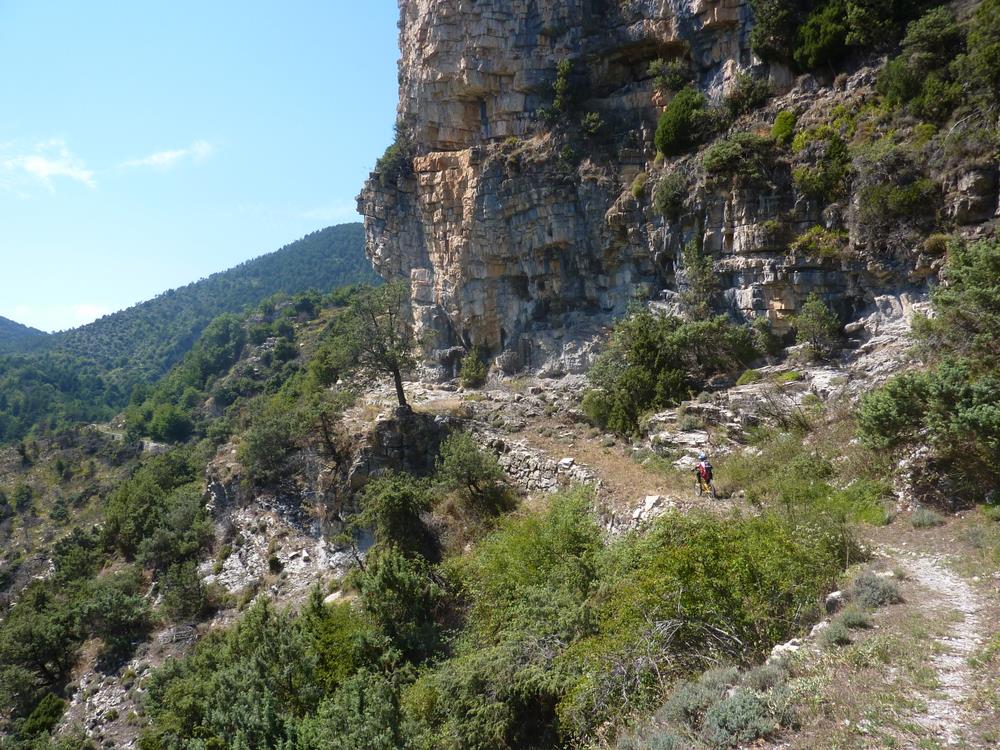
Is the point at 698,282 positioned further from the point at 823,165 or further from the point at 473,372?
the point at 473,372

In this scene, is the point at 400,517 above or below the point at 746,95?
below

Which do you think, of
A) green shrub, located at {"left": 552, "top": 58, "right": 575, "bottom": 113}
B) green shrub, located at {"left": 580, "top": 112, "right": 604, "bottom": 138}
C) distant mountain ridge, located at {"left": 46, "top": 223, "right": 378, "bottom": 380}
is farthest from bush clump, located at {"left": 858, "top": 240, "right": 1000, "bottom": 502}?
distant mountain ridge, located at {"left": 46, "top": 223, "right": 378, "bottom": 380}

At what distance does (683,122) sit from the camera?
82.7ft

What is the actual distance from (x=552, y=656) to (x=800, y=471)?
7536mm

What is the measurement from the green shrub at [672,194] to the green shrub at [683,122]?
6.96 feet

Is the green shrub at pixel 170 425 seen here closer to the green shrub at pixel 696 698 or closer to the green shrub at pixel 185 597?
the green shrub at pixel 185 597

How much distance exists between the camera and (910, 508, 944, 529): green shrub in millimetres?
9844

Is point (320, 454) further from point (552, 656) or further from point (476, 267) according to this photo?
point (552, 656)

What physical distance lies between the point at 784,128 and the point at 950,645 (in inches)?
842

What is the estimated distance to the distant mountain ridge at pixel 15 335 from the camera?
14012 centimetres

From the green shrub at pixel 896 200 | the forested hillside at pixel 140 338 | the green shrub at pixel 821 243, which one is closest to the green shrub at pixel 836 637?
the green shrub at pixel 896 200

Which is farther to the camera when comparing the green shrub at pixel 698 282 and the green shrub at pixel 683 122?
the green shrub at pixel 683 122

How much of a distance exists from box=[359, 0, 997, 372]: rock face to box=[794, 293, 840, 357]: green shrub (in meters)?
1.47

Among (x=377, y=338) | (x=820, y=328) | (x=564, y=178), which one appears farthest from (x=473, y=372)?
(x=820, y=328)
